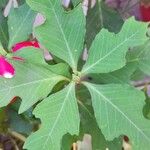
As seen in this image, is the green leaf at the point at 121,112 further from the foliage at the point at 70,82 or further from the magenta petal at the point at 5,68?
the magenta petal at the point at 5,68

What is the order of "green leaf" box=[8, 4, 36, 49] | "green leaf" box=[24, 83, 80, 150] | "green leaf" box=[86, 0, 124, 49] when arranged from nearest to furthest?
"green leaf" box=[24, 83, 80, 150]
"green leaf" box=[8, 4, 36, 49]
"green leaf" box=[86, 0, 124, 49]

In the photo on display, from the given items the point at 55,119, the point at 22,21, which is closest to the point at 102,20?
the point at 22,21

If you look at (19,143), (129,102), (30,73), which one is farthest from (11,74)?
(19,143)

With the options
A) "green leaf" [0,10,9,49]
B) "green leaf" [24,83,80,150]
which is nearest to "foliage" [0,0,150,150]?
"green leaf" [24,83,80,150]

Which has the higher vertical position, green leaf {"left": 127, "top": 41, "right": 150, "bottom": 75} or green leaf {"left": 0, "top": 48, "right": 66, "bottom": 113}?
green leaf {"left": 127, "top": 41, "right": 150, "bottom": 75}

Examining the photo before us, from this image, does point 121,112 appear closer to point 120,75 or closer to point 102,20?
point 120,75

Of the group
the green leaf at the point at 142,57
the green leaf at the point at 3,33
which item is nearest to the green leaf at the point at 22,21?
the green leaf at the point at 3,33

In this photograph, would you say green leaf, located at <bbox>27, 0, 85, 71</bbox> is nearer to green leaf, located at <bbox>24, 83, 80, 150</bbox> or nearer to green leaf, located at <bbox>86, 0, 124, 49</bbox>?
green leaf, located at <bbox>24, 83, 80, 150</bbox>
